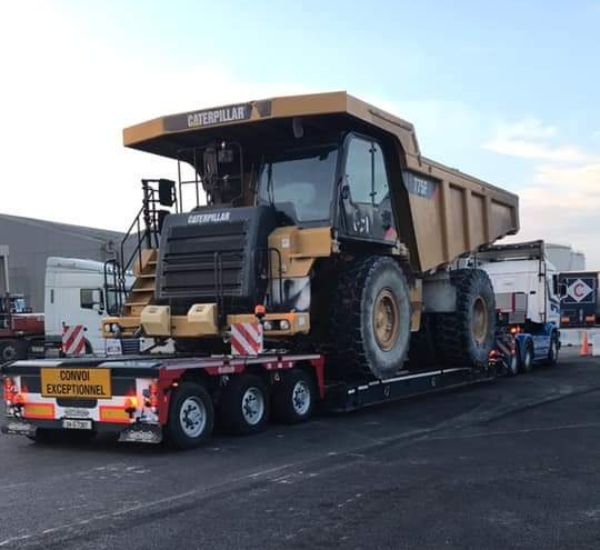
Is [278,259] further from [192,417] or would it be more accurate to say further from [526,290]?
[526,290]

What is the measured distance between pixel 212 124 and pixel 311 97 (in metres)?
1.43

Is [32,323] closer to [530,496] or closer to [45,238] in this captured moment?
[530,496]

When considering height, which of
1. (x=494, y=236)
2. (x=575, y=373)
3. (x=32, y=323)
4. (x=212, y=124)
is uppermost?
(x=212, y=124)

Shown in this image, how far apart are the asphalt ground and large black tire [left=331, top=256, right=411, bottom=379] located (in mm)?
786

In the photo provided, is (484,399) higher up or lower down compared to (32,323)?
Answer: lower down

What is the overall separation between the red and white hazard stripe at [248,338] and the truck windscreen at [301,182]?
162 centimetres

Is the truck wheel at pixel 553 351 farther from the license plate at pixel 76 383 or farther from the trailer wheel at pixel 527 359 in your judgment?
the license plate at pixel 76 383

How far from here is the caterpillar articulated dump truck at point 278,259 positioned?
31.3ft

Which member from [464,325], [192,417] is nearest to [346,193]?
[192,417]

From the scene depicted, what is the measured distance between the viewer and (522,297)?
63.2 ft

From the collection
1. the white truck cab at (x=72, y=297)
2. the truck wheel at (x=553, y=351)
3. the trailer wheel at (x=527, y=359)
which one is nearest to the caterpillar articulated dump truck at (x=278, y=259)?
the trailer wheel at (x=527, y=359)

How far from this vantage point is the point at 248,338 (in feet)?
30.5

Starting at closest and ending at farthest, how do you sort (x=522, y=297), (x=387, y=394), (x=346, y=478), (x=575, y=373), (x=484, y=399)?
(x=346, y=478) < (x=387, y=394) < (x=484, y=399) < (x=575, y=373) < (x=522, y=297)

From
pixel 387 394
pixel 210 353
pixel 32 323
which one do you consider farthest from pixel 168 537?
pixel 32 323
